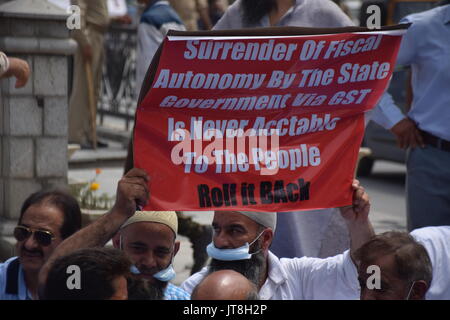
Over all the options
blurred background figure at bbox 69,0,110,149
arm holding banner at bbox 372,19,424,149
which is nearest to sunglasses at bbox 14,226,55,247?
arm holding banner at bbox 372,19,424,149

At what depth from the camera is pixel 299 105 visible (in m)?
4.09

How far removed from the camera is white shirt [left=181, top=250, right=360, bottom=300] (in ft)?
13.8

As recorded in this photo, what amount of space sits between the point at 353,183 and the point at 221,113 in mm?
583

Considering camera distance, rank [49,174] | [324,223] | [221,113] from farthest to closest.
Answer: [49,174] → [324,223] → [221,113]

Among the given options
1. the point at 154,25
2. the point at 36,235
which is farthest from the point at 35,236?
the point at 154,25

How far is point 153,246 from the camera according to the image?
418 cm

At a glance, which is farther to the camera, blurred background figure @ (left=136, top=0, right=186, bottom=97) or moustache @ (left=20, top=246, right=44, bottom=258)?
blurred background figure @ (left=136, top=0, right=186, bottom=97)

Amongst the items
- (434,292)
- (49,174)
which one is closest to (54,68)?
(49,174)

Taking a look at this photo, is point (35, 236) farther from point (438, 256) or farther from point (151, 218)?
point (438, 256)

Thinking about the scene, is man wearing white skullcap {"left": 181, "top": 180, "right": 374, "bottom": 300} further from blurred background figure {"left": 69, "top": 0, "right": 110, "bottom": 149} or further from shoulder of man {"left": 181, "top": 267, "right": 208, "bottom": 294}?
blurred background figure {"left": 69, "top": 0, "right": 110, "bottom": 149}

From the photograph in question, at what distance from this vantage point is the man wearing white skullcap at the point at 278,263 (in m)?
4.15

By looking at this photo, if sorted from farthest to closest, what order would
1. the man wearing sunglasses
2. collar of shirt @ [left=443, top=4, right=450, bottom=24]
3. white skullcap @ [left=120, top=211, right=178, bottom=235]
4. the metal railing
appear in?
the metal railing
collar of shirt @ [left=443, top=4, right=450, bottom=24]
white skullcap @ [left=120, top=211, right=178, bottom=235]
the man wearing sunglasses

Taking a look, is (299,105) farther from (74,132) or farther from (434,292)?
(74,132)
